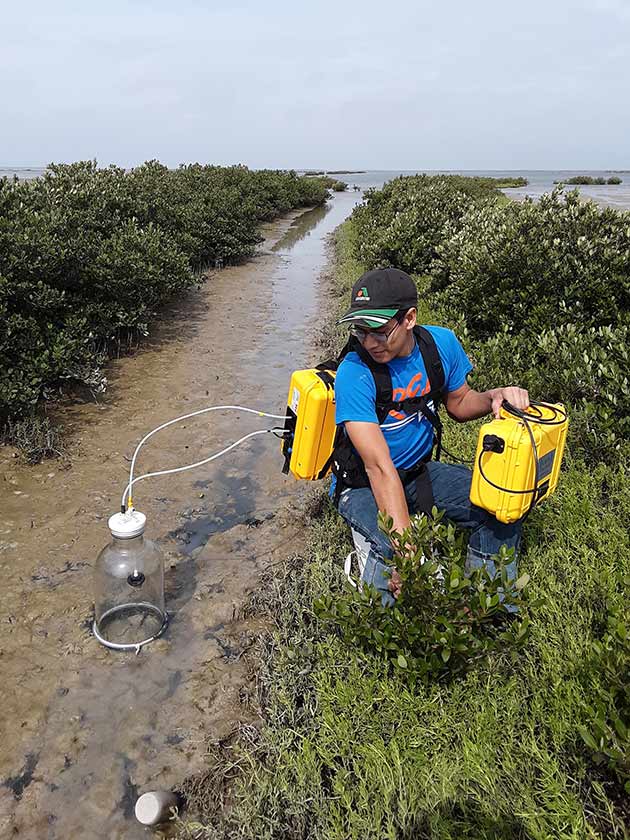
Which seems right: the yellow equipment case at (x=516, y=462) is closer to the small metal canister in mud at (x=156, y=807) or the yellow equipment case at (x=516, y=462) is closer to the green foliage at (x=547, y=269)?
the small metal canister in mud at (x=156, y=807)

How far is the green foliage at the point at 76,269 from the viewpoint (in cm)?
618

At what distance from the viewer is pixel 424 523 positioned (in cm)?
281

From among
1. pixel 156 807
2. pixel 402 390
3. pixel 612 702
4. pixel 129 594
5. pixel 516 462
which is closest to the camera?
pixel 612 702

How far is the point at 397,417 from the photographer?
11.3 ft

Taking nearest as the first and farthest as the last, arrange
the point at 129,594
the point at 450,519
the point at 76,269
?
1. the point at 450,519
2. the point at 129,594
3. the point at 76,269

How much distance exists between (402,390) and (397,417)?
158 mm

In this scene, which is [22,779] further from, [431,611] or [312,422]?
[312,422]

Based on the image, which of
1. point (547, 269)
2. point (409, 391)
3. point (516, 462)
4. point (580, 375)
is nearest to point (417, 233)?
point (547, 269)

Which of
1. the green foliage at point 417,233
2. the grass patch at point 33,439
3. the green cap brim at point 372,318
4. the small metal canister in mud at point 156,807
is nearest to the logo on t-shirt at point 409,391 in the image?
the green cap brim at point 372,318

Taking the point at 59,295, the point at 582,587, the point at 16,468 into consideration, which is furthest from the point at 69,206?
the point at 582,587

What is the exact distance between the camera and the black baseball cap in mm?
3201

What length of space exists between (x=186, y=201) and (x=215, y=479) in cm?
1237

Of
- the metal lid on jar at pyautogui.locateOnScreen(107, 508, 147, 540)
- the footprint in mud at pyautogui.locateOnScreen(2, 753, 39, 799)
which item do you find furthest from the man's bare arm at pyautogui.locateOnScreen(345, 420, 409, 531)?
the footprint in mud at pyautogui.locateOnScreen(2, 753, 39, 799)

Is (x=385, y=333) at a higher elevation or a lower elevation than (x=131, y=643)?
higher
